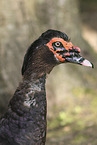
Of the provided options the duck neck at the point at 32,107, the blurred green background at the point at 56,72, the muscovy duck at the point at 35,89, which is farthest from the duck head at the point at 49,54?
the blurred green background at the point at 56,72

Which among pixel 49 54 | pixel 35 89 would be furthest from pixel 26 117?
pixel 49 54

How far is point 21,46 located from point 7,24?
588 mm

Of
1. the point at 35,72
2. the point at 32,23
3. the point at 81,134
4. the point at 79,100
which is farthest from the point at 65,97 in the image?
the point at 35,72

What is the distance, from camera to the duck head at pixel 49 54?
3.39 metres

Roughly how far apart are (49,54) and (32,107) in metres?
0.63

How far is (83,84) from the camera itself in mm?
7738

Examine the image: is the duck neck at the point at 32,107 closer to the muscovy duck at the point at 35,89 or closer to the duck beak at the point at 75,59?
the muscovy duck at the point at 35,89

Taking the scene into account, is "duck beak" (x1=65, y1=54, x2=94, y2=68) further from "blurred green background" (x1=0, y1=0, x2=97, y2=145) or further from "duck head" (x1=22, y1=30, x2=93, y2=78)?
"blurred green background" (x1=0, y1=0, x2=97, y2=145)

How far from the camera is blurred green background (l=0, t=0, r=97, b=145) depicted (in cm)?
660

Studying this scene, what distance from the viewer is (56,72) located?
24.9 ft

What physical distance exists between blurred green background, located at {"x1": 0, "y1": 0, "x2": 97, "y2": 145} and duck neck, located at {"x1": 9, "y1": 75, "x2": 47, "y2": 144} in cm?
259

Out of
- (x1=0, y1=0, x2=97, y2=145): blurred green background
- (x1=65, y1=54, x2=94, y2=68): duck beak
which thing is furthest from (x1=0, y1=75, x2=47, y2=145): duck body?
(x1=0, y1=0, x2=97, y2=145): blurred green background

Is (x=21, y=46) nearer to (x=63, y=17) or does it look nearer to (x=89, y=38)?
(x=63, y=17)

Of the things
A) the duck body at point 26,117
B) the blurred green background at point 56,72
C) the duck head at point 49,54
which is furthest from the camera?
the blurred green background at point 56,72
